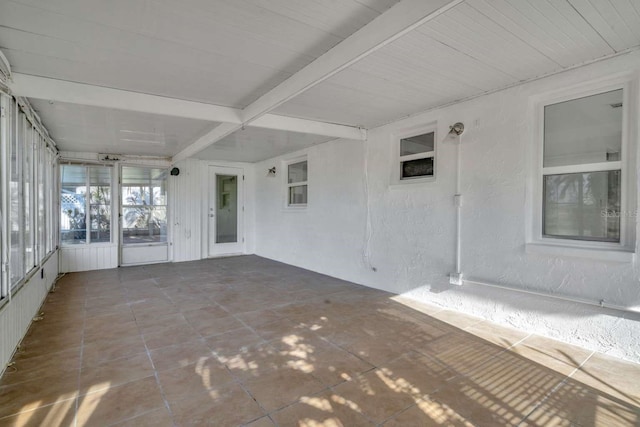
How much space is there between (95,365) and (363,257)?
3615mm

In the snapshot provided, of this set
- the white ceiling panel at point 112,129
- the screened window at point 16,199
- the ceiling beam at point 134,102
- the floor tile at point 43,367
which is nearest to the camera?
the floor tile at point 43,367

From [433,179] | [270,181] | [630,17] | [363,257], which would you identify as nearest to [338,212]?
[363,257]

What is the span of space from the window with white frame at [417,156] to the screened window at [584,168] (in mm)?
1307

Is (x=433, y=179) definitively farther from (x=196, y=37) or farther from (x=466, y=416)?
(x=196, y=37)

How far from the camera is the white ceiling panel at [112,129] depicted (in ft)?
13.0

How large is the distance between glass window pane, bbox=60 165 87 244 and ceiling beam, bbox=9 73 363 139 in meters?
3.98

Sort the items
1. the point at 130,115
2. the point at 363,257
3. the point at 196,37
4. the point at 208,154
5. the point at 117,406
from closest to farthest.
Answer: the point at 117,406 < the point at 196,37 < the point at 130,115 < the point at 363,257 < the point at 208,154

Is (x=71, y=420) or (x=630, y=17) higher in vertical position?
(x=630, y=17)

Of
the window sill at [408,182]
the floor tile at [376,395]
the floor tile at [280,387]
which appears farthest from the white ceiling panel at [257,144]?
the floor tile at [376,395]

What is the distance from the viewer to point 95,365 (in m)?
2.59

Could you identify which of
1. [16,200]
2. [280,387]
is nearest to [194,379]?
[280,387]

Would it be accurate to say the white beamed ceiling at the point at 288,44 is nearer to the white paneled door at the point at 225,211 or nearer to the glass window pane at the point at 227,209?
the white paneled door at the point at 225,211

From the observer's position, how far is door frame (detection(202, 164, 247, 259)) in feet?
25.5

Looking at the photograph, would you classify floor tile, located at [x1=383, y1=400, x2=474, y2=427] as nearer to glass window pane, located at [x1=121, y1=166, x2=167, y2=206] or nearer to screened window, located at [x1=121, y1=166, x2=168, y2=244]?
screened window, located at [x1=121, y1=166, x2=168, y2=244]
